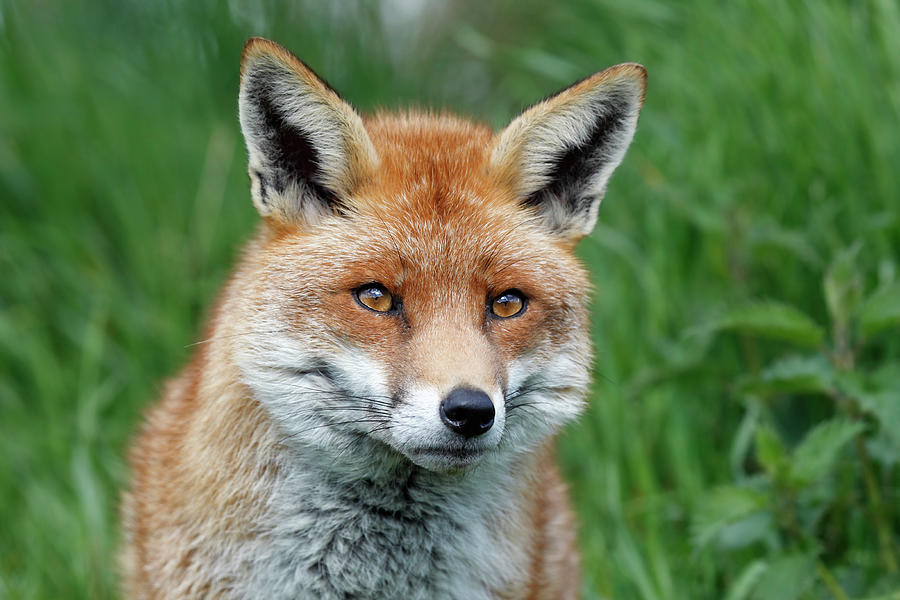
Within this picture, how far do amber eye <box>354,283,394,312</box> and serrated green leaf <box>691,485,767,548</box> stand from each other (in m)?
1.54

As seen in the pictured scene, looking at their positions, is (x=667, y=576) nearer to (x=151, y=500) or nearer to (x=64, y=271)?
(x=151, y=500)

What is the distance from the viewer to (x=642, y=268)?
5.49 meters

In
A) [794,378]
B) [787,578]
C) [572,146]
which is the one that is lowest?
[787,578]

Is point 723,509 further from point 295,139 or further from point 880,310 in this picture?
point 295,139

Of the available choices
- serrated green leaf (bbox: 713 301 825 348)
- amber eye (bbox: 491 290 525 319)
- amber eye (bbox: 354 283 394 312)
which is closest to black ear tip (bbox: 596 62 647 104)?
amber eye (bbox: 491 290 525 319)

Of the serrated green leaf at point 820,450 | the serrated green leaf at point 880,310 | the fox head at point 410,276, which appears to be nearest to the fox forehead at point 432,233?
the fox head at point 410,276

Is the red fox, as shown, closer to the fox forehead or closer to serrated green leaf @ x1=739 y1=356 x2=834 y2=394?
the fox forehead

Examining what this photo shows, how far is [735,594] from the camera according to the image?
3992 mm

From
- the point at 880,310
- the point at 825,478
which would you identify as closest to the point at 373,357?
the point at 880,310

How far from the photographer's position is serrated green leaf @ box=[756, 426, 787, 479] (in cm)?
366

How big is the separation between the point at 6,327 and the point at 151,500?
2.80 metres

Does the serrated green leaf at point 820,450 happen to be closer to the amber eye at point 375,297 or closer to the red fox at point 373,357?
the red fox at point 373,357

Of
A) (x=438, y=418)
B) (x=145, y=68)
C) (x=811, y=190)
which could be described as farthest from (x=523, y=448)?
(x=145, y=68)

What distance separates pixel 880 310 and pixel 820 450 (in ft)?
2.06
